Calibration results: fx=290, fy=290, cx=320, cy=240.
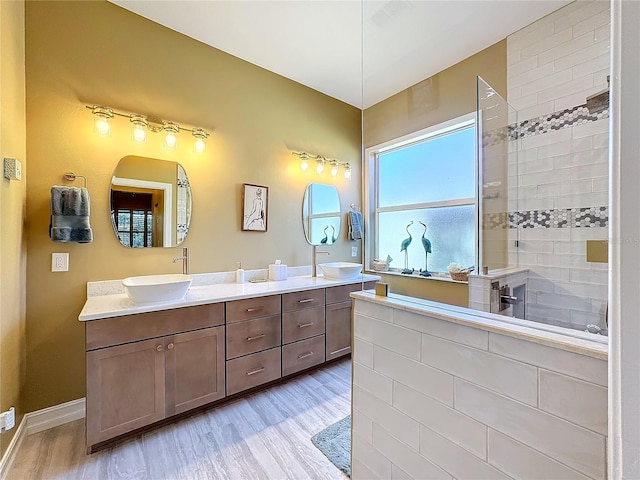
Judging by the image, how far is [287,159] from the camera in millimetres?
3156

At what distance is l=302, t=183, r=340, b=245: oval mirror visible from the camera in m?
3.32

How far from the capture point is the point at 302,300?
101 inches

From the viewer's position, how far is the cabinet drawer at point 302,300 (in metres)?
2.46

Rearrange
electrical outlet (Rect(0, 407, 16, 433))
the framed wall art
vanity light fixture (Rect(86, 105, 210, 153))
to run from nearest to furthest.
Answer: electrical outlet (Rect(0, 407, 16, 433)) → vanity light fixture (Rect(86, 105, 210, 153)) → the framed wall art

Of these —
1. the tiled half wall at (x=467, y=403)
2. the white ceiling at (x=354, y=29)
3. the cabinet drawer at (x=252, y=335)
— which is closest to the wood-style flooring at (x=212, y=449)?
the cabinet drawer at (x=252, y=335)

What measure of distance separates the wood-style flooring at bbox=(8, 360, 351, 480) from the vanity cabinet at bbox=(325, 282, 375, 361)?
597mm

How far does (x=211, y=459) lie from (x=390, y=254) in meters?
1.73

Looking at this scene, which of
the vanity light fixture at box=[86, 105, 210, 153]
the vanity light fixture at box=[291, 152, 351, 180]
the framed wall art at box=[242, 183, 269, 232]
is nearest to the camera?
the vanity light fixture at box=[86, 105, 210, 153]

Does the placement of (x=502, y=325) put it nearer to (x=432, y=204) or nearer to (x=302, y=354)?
(x=432, y=204)

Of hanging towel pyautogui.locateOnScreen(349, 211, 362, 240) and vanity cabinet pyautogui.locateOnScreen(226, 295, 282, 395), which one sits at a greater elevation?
hanging towel pyautogui.locateOnScreen(349, 211, 362, 240)

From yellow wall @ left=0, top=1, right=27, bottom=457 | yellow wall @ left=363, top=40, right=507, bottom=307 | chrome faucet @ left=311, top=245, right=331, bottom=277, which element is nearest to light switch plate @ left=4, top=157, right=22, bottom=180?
yellow wall @ left=0, top=1, right=27, bottom=457

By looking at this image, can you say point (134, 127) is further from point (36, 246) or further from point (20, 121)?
point (36, 246)

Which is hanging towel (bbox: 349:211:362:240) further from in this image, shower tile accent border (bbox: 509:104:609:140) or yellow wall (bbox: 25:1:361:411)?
shower tile accent border (bbox: 509:104:609:140)

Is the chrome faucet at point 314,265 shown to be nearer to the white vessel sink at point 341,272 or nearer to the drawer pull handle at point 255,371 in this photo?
A: the white vessel sink at point 341,272
